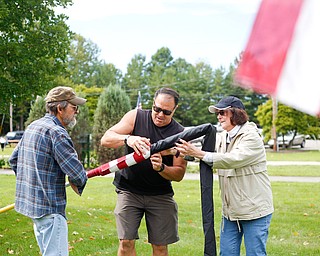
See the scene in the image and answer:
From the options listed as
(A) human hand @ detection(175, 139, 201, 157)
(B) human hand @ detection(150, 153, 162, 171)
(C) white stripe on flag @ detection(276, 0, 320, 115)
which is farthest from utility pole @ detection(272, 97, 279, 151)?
(C) white stripe on flag @ detection(276, 0, 320, 115)

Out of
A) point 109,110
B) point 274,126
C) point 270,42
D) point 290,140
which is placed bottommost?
point 290,140

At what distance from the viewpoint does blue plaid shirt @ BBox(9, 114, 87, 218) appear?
405cm

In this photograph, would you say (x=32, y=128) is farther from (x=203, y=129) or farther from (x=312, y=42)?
(x=312, y=42)

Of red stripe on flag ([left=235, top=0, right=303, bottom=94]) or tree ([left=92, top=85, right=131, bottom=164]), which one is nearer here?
red stripe on flag ([left=235, top=0, right=303, bottom=94])

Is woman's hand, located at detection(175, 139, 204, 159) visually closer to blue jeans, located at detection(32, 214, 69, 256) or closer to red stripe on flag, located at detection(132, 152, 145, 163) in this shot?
red stripe on flag, located at detection(132, 152, 145, 163)

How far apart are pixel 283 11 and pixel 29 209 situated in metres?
3.03

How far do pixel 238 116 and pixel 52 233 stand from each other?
1.78 metres

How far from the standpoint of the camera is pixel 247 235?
4680mm

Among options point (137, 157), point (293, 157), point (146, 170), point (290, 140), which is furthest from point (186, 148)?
point (290, 140)

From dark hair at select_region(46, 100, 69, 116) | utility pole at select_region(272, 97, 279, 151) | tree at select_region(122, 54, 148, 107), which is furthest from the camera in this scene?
tree at select_region(122, 54, 148, 107)

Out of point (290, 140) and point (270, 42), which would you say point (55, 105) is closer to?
point (270, 42)

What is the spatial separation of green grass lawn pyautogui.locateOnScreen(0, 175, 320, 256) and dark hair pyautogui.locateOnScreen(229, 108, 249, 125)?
2587 mm

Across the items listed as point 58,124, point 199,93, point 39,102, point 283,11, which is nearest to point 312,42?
point 283,11

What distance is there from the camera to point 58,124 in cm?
418
